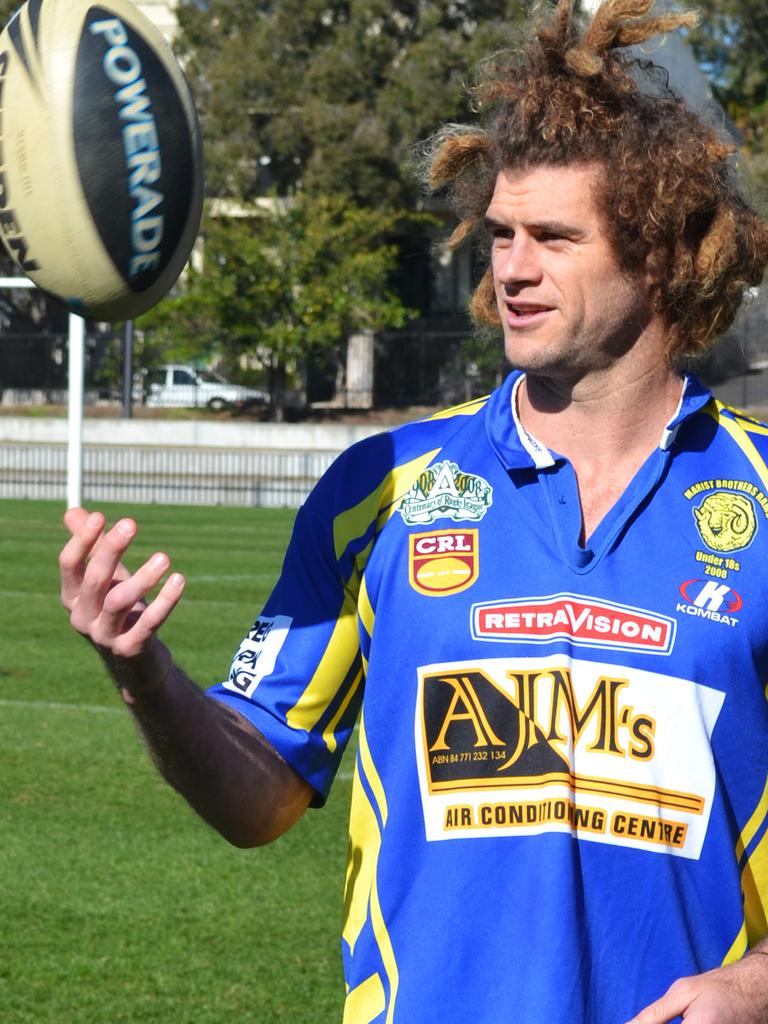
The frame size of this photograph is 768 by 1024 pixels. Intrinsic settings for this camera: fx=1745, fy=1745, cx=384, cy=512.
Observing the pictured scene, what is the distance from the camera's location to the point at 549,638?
2600mm

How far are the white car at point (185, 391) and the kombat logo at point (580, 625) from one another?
35183 mm

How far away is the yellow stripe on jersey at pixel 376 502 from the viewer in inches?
111

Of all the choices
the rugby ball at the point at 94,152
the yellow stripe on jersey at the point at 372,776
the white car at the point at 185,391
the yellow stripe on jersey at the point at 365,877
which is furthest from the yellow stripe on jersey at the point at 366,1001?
the white car at the point at 185,391

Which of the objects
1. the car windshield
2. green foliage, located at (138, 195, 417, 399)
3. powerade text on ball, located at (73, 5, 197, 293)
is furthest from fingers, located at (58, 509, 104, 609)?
the car windshield

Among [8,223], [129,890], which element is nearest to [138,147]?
[8,223]

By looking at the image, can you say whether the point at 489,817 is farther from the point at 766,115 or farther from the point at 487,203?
the point at 766,115

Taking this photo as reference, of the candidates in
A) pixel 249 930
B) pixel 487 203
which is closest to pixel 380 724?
pixel 487 203

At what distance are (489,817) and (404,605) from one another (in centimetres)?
35

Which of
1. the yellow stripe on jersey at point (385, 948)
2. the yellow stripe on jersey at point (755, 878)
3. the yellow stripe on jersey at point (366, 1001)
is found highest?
the yellow stripe on jersey at point (755, 878)

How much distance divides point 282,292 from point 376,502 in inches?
1380

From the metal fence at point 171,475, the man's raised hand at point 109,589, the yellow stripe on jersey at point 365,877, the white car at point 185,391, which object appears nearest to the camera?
the man's raised hand at point 109,589

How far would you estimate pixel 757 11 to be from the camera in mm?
41250

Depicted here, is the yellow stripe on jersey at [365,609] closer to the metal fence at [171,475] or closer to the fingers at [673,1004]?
the fingers at [673,1004]

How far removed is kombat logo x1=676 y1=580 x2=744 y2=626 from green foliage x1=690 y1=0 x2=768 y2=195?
124ft
